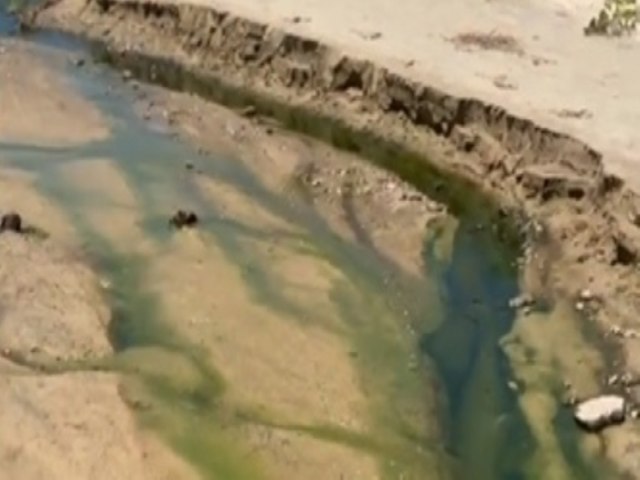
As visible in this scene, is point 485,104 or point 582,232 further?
point 485,104

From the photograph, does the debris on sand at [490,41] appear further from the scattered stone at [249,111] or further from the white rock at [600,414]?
the white rock at [600,414]

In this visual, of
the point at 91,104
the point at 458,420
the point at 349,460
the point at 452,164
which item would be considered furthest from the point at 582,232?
the point at 91,104

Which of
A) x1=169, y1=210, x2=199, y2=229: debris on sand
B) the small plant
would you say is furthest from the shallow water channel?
the small plant

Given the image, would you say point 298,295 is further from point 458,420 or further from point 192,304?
point 458,420

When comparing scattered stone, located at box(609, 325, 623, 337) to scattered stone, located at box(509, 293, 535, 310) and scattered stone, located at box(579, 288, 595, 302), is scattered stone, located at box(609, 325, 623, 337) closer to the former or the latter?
scattered stone, located at box(579, 288, 595, 302)

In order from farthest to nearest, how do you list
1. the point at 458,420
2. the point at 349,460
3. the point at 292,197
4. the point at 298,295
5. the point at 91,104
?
the point at 91,104 → the point at 292,197 → the point at 298,295 → the point at 458,420 → the point at 349,460

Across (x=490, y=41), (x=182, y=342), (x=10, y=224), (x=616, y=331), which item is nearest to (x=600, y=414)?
(x=616, y=331)
